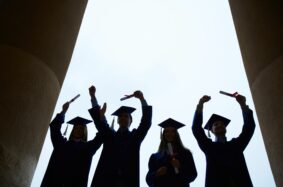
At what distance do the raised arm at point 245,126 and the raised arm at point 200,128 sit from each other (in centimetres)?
45

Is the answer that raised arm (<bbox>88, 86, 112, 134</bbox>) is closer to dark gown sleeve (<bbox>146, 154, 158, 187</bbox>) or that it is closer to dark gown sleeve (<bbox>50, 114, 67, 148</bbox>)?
dark gown sleeve (<bbox>50, 114, 67, 148</bbox>)

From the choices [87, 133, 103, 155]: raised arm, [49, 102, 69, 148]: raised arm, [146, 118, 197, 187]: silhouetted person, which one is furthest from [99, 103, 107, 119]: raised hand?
[146, 118, 197, 187]: silhouetted person

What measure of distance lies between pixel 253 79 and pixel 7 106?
11.8 ft

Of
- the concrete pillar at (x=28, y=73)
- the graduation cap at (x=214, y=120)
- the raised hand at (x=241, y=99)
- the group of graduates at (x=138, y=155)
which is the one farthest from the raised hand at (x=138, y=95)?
the raised hand at (x=241, y=99)

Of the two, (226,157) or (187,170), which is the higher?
(226,157)

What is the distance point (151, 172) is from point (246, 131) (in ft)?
4.80

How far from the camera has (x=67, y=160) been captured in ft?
15.9

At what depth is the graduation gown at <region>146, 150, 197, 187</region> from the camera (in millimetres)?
4496

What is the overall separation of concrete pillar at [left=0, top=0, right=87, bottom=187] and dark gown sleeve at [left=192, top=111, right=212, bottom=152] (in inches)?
88.4

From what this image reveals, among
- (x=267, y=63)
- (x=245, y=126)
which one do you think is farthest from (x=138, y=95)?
(x=267, y=63)

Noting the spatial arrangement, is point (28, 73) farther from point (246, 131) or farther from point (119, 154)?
point (246, 131)

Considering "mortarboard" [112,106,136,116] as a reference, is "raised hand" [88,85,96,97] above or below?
above

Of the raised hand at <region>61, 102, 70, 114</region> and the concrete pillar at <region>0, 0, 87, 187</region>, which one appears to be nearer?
the concrete pillar at <region>0, 0, 87, 187</region>

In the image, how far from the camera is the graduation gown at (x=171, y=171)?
4.50 m
